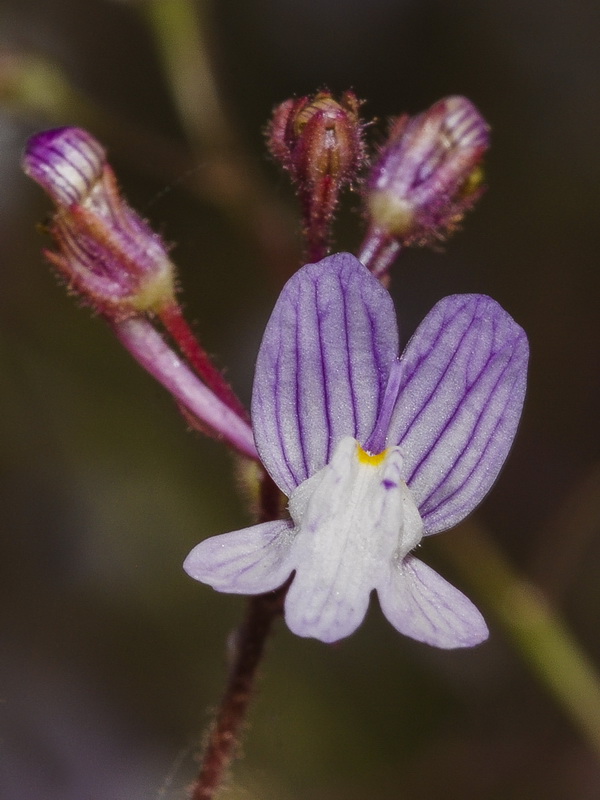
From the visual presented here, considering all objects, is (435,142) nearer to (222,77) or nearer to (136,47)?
(222,77)

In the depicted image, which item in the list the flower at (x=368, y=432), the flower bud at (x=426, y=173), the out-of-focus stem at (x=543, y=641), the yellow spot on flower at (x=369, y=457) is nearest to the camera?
the flower at (x=368, y=432)

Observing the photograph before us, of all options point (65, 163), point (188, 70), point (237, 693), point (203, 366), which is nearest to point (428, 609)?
point (237, 693)

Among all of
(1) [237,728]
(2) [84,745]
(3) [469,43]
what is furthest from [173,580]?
(3) [469,43]

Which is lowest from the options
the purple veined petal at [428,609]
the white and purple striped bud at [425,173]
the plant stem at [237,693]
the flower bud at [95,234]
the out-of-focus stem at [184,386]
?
the plant stem at [237,693]

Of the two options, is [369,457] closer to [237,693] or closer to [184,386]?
[184,386]

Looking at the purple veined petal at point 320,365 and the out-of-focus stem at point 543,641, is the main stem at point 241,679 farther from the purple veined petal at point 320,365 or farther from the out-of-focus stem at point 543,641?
the out-of-focus stem at point 543,641

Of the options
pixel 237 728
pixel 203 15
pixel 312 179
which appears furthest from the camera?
pixel 203 15

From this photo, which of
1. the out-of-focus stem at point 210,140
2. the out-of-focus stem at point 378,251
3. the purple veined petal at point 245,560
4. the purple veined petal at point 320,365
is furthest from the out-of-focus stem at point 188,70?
the purple veined petal at point 245,560

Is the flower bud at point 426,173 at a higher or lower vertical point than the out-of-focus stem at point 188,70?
lower
